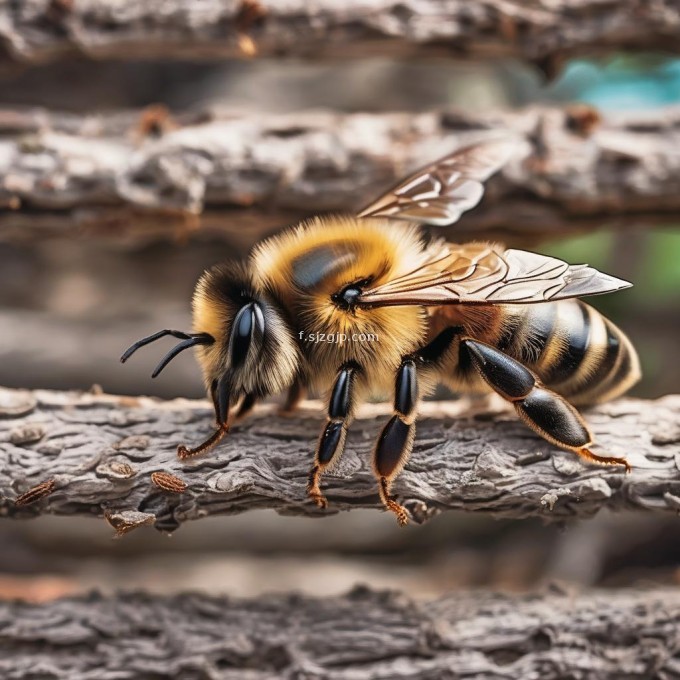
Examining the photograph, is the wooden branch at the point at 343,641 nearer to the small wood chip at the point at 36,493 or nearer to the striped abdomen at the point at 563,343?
the small wood chip at the point at 36,493

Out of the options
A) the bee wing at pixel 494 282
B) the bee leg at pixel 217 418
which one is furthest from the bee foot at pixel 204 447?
the bee wing at pixel 494 282

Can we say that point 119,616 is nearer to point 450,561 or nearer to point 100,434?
point 100,434

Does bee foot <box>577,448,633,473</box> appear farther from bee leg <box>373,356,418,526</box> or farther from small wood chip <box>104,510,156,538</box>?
small wood chip <box>104,510,156,538</box>

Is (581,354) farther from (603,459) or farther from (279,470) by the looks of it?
(279,470)

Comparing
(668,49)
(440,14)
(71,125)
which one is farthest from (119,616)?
(668,49)

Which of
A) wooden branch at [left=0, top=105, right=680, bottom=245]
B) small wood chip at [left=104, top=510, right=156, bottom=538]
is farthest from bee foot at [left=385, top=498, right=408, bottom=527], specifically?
wooden branch at [left=0, top=105, right=680, bottom=245]
